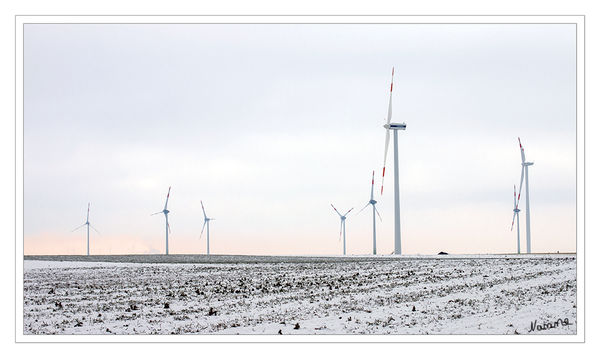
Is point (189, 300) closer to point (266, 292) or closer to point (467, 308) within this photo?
point (266, 292)

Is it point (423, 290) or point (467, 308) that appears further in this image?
point (423, 290)

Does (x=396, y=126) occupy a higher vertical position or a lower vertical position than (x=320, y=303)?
higher

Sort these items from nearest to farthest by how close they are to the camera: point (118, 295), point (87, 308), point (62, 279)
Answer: point (87, 308) → point (118, 295) → point (62, 279)

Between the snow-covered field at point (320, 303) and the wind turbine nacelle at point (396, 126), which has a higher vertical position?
the wind turbine nacelle at point (396, 126)

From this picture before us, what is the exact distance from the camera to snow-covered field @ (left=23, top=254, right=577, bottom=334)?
2636 cm

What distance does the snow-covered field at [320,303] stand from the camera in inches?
1038

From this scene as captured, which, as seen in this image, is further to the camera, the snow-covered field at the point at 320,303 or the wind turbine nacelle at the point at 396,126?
the wind turbine nacelle at the point at 396,126

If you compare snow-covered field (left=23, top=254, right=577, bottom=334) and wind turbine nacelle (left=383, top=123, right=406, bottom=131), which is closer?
snow-covered field (left=23, top=254, right=577, bottom=334)

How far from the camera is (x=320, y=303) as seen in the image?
3191cm

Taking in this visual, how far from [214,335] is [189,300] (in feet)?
30.0

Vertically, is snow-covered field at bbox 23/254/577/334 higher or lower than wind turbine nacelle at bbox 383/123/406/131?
lower
